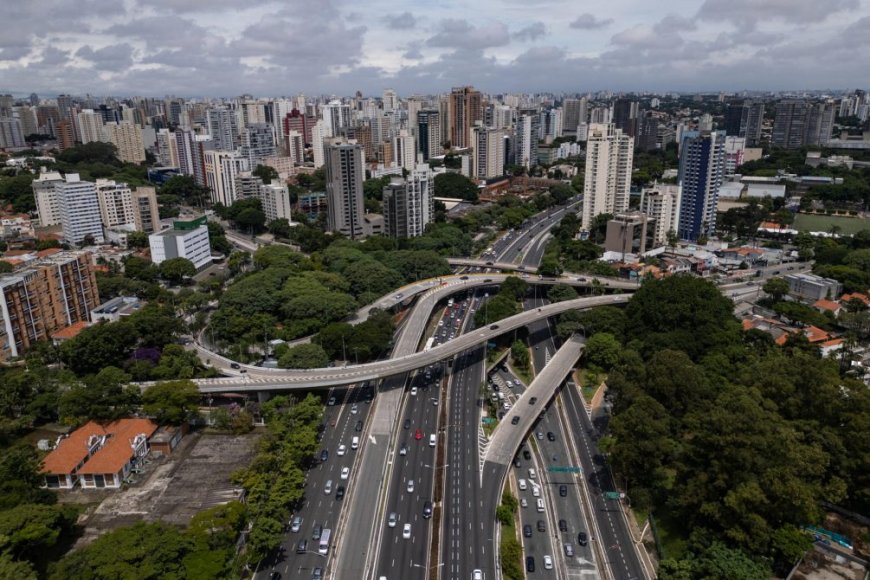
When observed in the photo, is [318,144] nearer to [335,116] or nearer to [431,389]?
[335,116]

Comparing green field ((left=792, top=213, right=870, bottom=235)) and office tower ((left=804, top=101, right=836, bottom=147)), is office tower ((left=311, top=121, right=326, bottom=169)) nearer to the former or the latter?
green field ((left=792, top=213, right=870, bottom=235))

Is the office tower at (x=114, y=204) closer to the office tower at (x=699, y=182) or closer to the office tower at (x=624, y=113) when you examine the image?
the office tower at (x=699, y=182)

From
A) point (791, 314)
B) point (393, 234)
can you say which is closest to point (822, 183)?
point (791, 314)

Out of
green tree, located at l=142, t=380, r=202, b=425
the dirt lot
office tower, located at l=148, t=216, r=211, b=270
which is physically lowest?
the dirt lot

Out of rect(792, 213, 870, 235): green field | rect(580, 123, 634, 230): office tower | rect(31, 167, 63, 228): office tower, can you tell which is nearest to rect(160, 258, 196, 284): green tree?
rect(31, 167, 63, 228): office tower

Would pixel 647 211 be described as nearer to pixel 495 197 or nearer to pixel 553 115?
pixel 495 197

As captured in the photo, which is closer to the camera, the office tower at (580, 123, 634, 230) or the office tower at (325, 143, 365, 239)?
the office tower at (325, 143, 365, 239)
